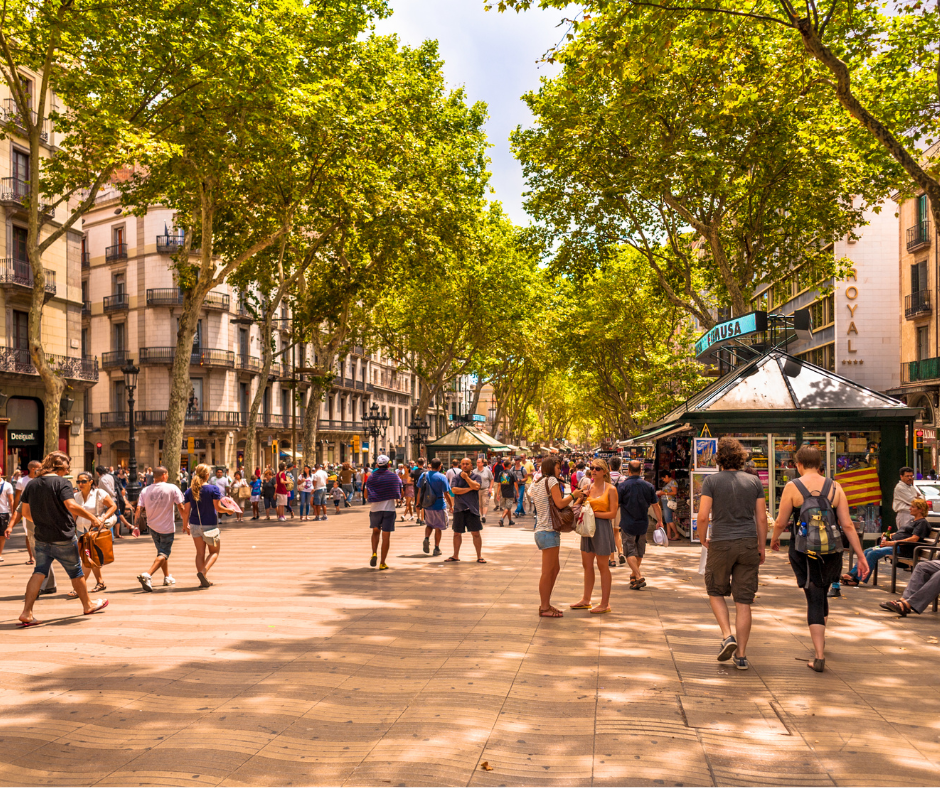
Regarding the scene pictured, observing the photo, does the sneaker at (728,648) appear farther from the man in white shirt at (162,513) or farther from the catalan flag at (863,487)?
the catalan flag at (863,487)

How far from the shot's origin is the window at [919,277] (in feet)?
114

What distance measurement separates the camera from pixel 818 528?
6.48 m

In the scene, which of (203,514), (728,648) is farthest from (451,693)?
(203,514)

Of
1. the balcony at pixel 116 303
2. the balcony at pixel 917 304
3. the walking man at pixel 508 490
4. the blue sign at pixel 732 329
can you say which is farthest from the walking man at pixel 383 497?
the balcony at pixel 116 303

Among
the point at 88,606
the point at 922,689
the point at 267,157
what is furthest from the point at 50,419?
the point at 922,689

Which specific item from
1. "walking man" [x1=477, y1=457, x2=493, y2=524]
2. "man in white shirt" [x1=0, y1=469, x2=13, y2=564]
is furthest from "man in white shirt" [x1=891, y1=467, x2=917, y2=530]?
"man in white shirt" [x1=0, y1=469, x2=13, y2=564]

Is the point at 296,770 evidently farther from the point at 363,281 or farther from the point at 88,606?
the point at 363,281

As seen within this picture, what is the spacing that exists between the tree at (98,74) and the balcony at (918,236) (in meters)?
28.8

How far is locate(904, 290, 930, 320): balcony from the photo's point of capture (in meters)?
34.0

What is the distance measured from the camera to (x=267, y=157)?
21844 millimetres

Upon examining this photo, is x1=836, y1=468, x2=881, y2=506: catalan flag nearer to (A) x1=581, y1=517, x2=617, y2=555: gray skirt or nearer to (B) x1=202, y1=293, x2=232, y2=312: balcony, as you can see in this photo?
(A) x1=581, y1=517, x2=617, y2=555: gray skirt

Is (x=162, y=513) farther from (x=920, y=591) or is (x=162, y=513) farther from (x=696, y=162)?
(x=696, y=162)

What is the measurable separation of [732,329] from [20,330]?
25140 millimetres

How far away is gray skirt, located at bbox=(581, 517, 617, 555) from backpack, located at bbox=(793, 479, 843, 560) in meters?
2.56
